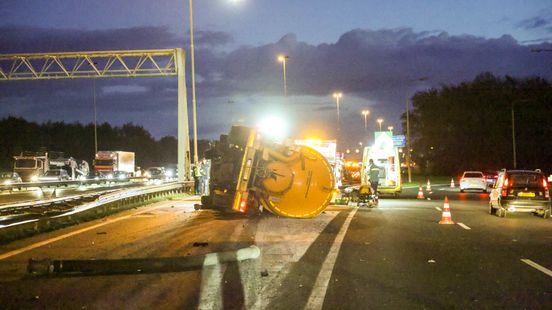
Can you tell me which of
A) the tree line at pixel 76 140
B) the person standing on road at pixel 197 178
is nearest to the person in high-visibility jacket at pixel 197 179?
the person standing on road at pixel 197 178

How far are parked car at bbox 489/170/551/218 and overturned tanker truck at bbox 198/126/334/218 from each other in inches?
230

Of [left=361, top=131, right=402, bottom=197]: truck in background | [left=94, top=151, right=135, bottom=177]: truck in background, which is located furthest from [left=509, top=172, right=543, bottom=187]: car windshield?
[left=94, top=151, right=135, bottom=177]: truck in background

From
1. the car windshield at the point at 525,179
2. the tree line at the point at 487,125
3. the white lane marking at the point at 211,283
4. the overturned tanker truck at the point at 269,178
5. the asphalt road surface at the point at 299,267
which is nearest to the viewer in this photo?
the white lane marking at the point at 211,283

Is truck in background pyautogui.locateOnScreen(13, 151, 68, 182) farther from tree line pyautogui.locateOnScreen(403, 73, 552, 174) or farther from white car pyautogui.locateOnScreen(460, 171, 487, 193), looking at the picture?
tree line pyautogui.locateOnScreen(403, 73, 552, 174)

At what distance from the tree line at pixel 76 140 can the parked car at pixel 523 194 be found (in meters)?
77.0

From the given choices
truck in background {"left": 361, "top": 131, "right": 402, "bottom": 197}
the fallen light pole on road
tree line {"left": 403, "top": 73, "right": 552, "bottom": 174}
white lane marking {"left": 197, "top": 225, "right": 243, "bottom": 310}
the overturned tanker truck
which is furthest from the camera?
tree line {"left": 403, "top": 73, "right": 552, "bottom": 174}

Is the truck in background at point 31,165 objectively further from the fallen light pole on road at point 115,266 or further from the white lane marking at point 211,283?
the white lane marking at point 211,283

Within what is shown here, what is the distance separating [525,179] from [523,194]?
0.71 meters

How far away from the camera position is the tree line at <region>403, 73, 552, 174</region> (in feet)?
272

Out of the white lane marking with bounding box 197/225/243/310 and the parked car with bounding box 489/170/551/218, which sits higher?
the parked car with bounding box 489/170/551/218

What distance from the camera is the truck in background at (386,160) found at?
113ft

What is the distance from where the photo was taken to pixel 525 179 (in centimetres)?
2123

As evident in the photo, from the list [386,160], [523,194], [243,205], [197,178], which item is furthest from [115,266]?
[386,160]

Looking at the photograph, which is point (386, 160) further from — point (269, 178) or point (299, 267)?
point (299, 267)
